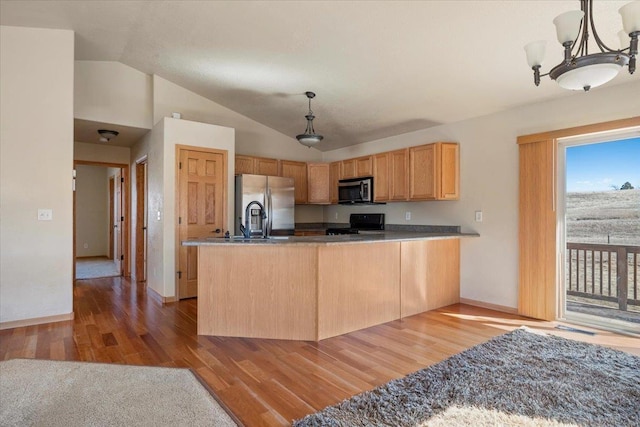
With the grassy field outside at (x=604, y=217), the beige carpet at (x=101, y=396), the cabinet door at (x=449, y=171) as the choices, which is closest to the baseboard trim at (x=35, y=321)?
the beige carpet at (x=101, y=396)

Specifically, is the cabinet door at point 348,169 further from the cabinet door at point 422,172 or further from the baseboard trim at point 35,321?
the baseboard trim at point 35,321

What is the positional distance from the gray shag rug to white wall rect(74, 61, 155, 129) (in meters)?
4.74

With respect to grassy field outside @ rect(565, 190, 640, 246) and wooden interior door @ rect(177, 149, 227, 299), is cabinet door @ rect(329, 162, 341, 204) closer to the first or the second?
wooden interior door @ rect(177, 149, 227, 299)

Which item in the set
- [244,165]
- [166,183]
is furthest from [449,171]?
[166,183]

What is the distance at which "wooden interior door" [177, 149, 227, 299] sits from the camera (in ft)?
15.0

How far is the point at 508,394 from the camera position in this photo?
2.11 m

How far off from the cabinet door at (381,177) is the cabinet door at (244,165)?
2.03 m

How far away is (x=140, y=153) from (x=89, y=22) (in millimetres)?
2234

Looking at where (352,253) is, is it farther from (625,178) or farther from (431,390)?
(625,178)

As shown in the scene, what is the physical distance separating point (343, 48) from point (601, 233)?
3287mm

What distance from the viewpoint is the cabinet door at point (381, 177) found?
Result: 16.6 ft

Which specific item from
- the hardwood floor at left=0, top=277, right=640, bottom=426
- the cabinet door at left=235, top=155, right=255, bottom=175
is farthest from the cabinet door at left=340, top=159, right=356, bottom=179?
the hardwood floor at left=0, top=277, right=640, bottom=426

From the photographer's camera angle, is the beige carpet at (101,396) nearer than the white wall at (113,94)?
Yes

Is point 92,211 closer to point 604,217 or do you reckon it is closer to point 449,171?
point 449,171
